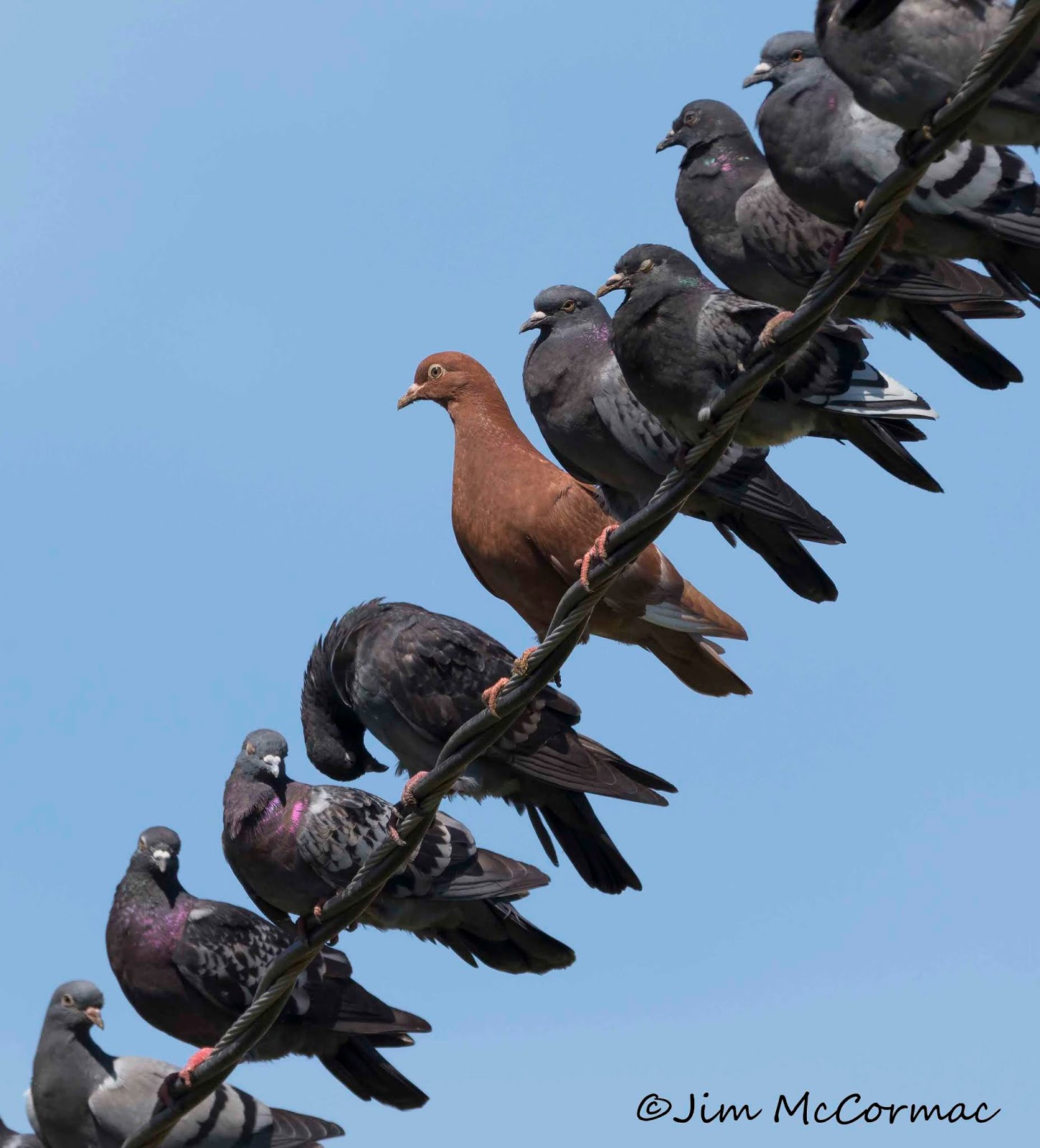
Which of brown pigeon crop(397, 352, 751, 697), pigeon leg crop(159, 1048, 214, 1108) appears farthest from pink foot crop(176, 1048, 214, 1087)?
brown pigeon crop(397, 352, 751, 697)

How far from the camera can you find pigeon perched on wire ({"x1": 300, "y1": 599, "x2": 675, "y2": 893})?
26.1ft

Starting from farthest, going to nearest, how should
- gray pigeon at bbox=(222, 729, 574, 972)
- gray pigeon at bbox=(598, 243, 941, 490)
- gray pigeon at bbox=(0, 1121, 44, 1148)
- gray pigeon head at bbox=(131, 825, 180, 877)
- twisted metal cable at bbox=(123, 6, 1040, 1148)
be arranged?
gray pigeon at bbox=(0, 1121, 44, 1148)
gray pigeon head at bbox=(131, 825, 180, 877)
gray pigeon at bbox=(222, 729, 574, 972)
gray pigeon at bbox=(598, 243, 941, 490)
twisted metal cable at bbox=(123, 6, 1040, 1148)

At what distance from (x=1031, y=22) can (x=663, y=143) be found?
15.7ft

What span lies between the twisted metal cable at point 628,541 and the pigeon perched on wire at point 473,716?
226 centimetres

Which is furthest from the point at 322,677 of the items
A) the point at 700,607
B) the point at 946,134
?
the point at 946,134

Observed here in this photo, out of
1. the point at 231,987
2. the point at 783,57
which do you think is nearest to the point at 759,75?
the point at 783,57

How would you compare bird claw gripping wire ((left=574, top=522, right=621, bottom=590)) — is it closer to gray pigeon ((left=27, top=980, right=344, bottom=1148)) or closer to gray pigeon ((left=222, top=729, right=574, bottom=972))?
gray pigeon ((left=222, top=729, right=574, bottom=972))

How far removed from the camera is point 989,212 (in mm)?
5941

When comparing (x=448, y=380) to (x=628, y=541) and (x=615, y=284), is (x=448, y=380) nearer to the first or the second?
(x=615, y=284)

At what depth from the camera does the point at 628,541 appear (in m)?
5.12

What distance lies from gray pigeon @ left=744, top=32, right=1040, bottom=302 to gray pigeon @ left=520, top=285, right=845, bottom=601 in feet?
3.84

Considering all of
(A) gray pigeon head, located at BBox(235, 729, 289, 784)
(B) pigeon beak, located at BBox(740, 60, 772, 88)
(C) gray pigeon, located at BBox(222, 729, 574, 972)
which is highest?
(B) pigeon beak, located at BBox(740, 60, 772, 88)

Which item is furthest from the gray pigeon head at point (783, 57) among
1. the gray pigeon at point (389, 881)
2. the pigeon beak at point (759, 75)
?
the gray pigeon at point (389, 881)

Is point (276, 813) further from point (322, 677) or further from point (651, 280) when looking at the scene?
point (651, 280)
